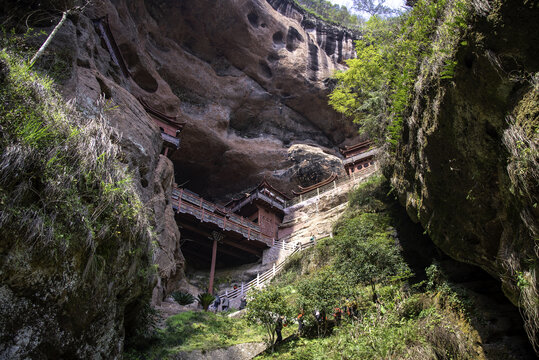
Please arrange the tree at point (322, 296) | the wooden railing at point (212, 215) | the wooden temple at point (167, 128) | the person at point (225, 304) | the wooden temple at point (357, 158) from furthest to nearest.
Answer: the wooden temple at point (357, 158)
the wooden temple at point (167, 128)
the wooden railing at point (212, 215)
the person at point (225, 304)
the tree at point (322, 296)

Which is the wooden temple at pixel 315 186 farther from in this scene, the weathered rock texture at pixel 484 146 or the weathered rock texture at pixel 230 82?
the weathered rock texture at pixel 484 146

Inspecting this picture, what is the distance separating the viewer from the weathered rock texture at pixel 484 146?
16.1 feet

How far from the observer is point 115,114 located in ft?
39.4

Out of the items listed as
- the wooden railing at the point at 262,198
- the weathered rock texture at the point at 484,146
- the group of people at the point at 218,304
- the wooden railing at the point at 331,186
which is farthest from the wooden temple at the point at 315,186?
the weathered rock texture at the point at 484,146

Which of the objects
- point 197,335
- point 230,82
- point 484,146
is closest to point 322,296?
point 197,335

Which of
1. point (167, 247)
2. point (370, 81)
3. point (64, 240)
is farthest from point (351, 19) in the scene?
point (64, 240)

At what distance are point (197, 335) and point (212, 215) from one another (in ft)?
39.2

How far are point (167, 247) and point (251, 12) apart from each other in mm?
28596

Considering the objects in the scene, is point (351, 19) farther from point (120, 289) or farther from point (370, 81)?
point (120, 289)

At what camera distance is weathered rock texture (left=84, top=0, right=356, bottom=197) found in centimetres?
3016

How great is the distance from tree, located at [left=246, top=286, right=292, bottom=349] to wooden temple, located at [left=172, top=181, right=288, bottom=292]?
34.5 feet

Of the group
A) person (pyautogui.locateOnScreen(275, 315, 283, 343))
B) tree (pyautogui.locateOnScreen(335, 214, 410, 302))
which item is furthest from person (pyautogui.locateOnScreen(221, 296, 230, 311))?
tree (pyautogui.locateOnScreen(335, 214, 410, 302))

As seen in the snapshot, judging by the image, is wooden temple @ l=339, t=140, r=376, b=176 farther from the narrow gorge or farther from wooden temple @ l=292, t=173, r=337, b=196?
the narrow gorge

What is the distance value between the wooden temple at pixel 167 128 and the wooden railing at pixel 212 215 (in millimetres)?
3531
